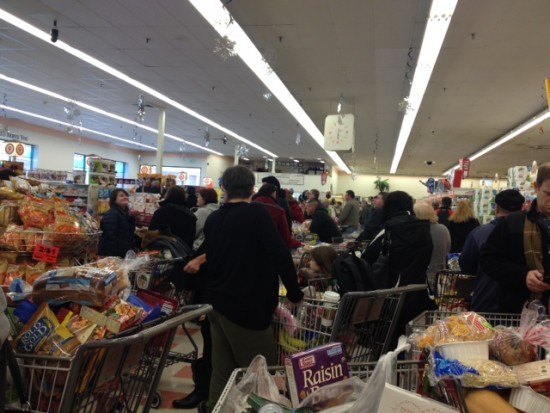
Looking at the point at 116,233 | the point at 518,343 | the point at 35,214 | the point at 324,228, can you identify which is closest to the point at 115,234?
the point at 116,233

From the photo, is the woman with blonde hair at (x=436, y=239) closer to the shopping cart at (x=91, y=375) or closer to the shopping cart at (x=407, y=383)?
the shopping cart at (x=407, y=383)

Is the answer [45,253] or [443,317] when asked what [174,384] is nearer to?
[45,253]

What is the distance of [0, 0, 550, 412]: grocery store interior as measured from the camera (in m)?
6.30

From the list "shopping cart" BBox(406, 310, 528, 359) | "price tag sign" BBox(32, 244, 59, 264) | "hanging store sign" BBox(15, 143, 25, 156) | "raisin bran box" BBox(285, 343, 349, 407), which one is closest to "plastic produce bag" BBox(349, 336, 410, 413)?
"raisin bran box" BBox(285, 343, 349, 407)

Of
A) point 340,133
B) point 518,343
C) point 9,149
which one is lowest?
point 518,343

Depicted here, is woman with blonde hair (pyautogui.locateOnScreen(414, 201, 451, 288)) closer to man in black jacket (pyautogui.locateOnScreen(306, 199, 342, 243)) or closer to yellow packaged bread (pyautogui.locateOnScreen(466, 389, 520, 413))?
man in black jacket (pyautogui.locateOnScreen(306, 199, 342, 243))

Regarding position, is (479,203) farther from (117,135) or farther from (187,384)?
(117,135)

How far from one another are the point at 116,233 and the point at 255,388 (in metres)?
4.22

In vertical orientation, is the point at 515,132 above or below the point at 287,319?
above

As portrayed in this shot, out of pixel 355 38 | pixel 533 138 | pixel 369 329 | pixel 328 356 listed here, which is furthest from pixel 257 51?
pixel 533 138

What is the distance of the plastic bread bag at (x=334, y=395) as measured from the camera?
4.18 feet

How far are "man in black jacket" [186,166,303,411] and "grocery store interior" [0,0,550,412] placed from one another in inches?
28.0

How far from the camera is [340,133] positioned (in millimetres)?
10180

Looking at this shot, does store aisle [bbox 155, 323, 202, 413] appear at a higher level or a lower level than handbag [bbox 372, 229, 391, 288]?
lower
